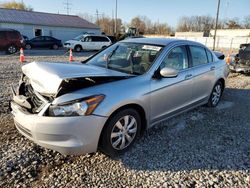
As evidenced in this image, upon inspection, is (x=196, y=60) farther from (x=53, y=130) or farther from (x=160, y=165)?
(x=53, y=130)

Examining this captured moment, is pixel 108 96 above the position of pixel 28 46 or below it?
above

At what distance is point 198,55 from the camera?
4918 mm

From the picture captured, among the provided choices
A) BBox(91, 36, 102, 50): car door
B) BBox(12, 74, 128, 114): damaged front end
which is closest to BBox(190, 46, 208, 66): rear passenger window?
BBox(12, 74, 128, 114): damaged front end

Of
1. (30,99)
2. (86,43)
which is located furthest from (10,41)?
(30,99)

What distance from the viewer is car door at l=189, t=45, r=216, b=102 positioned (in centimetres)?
466

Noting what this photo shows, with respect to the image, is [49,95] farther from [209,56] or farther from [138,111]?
[209,56]

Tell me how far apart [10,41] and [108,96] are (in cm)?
1677

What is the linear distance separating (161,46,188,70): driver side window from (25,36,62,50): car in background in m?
22.3

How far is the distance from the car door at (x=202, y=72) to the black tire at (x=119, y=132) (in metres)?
1.68

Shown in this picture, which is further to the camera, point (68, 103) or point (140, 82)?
point (140, 82)

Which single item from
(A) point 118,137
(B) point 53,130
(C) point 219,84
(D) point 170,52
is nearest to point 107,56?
Answer: (D) point 170,52

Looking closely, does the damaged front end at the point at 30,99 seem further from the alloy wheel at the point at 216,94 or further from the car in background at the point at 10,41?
the car in background at the point at 10,41

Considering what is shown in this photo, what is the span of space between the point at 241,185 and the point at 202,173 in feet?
1.52

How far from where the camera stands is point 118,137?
335 centimetres
